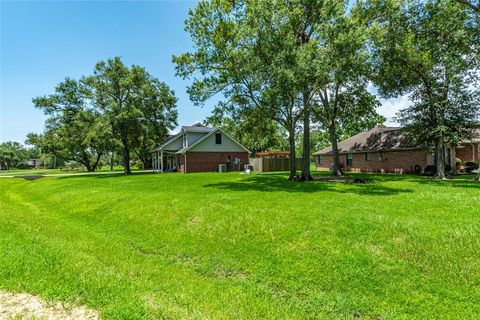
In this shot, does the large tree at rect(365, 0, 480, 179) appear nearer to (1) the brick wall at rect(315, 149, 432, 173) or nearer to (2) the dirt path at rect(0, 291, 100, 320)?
(1) the brick wall at rect(315, 149, 432, 173)

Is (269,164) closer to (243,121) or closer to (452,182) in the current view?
(243,121)

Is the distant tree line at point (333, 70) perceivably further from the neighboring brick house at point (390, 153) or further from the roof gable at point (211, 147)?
the roof gable at point (211, 147)

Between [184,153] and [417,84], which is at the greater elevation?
[417,84]

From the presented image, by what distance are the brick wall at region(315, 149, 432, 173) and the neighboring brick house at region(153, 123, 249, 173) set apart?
12.7 metres

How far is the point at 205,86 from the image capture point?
56.9 feet

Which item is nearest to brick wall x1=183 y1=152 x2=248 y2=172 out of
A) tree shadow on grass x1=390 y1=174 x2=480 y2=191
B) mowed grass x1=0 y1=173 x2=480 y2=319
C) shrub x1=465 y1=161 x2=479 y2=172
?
tree shadow on grass x1=390 y1=174 x2=480 y2=191

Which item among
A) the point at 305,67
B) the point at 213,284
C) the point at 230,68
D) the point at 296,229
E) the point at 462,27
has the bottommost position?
the point at 213,284

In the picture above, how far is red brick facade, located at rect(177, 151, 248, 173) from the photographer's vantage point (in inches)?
1196

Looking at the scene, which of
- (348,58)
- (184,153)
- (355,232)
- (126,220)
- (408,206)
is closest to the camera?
(355,232)

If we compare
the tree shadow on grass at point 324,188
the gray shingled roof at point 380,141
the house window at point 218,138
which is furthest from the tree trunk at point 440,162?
the house window at point 218,138

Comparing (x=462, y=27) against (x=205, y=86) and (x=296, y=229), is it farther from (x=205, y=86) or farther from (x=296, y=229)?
(x=296, y=229)

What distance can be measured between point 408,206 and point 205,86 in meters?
13.0

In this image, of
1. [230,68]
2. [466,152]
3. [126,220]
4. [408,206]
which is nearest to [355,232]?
[408,206]

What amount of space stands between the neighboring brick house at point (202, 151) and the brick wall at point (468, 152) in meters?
20.8
